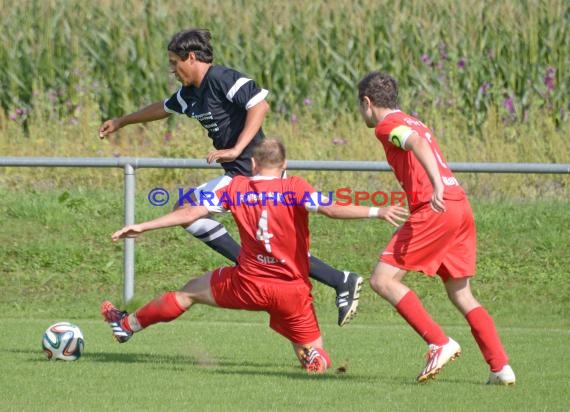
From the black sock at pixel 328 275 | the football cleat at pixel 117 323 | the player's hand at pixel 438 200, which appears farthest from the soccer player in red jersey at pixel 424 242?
the football cleat at pixel 117 323

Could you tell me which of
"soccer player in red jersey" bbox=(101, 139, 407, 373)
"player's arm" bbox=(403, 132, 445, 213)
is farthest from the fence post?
"player's arm" bbox=(403, 132, 445, 213)

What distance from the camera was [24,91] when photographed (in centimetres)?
1719

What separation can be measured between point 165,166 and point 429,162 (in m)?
4.37

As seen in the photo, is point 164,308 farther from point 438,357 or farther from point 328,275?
point 438,357

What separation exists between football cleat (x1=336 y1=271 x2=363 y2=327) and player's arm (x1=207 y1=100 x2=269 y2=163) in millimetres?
1153

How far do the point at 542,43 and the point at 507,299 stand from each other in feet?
21.6

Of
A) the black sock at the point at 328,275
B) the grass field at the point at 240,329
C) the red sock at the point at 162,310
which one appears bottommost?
the grass field at the point at 240,329

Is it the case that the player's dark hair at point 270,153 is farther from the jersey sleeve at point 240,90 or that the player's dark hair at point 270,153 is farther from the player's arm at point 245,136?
the jersey sleeve at point 240,90

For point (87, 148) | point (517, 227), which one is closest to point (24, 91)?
point (87, 148)

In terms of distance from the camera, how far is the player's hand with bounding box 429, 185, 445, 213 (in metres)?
7.12

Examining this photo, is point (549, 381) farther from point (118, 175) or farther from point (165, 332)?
point (118, 175)

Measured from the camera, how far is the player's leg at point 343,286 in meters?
8.65

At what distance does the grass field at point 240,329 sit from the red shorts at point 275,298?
30 cm

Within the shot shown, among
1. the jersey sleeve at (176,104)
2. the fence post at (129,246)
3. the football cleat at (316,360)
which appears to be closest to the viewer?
the football cleat at (316,360)
